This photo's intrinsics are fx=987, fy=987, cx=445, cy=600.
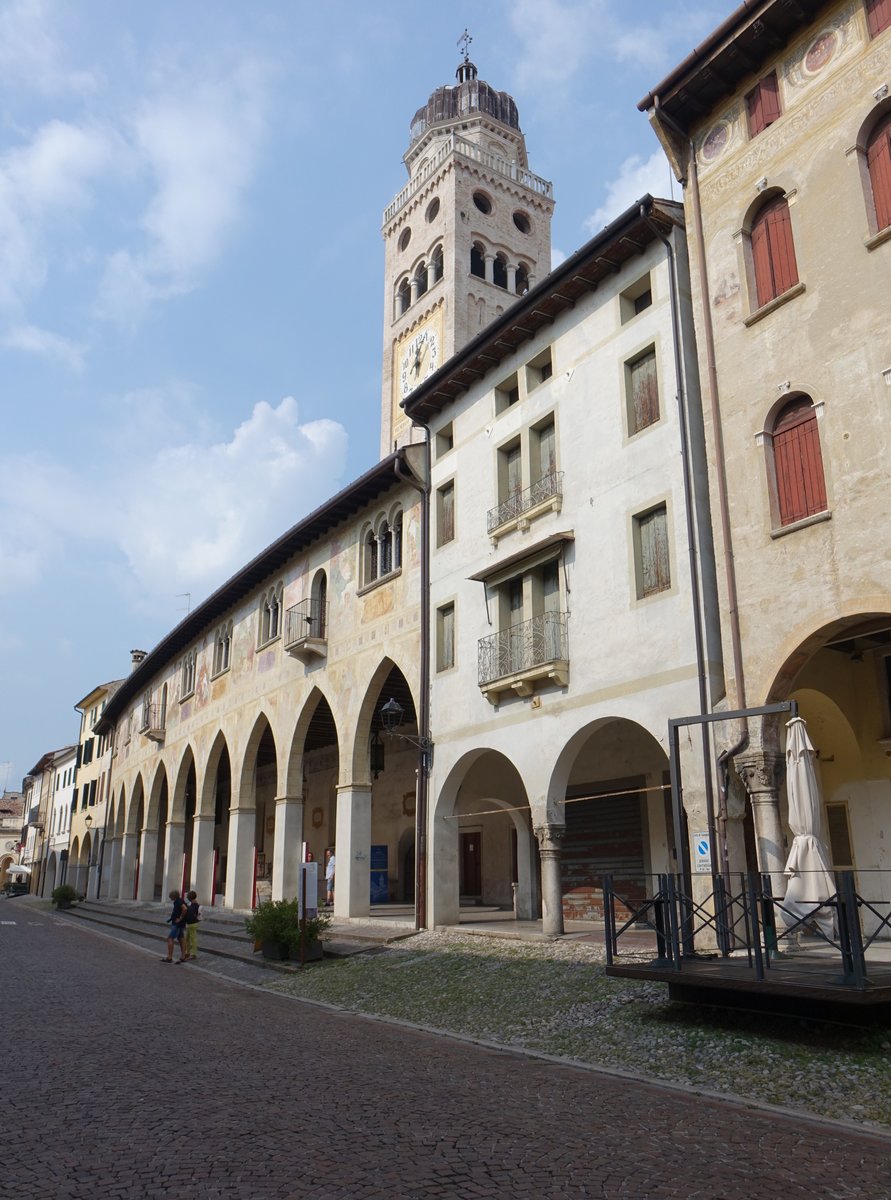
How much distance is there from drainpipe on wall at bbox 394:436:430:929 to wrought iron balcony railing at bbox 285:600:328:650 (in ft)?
16.5

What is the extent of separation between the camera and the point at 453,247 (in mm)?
46375

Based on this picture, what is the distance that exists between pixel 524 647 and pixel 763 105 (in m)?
9.41

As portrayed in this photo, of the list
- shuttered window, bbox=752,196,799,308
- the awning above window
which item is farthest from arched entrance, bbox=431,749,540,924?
shuttered window, bbox=752,196,799,308

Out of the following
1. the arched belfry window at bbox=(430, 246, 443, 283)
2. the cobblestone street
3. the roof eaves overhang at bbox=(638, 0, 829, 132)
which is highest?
the arched belfry window at bbox=(430, 246, 443, 283)

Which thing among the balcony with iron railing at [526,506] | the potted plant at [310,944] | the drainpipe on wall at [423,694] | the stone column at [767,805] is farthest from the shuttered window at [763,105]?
the potted plant at [310,944]

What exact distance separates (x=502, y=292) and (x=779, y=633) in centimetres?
3792

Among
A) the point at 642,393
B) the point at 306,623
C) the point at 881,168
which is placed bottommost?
the point at 306,623

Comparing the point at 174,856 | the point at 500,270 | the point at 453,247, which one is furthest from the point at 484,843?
the point at 500,270

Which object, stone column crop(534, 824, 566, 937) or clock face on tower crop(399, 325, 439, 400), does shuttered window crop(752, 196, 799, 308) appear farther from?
clock face on tower crop(399, 325, 439, 400)

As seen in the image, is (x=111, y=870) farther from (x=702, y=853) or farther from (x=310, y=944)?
(x=702, y=853)

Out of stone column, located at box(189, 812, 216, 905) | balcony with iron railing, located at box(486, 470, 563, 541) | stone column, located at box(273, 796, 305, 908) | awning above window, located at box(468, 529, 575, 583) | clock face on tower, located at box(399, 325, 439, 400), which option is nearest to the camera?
awning above window, located at box(468, 529, 575, 583)

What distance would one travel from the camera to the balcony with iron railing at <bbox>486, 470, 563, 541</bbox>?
58.5 ft

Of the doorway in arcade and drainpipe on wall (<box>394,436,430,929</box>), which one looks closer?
the doorway in arcade

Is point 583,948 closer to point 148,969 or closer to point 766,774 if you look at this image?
point 766,774
